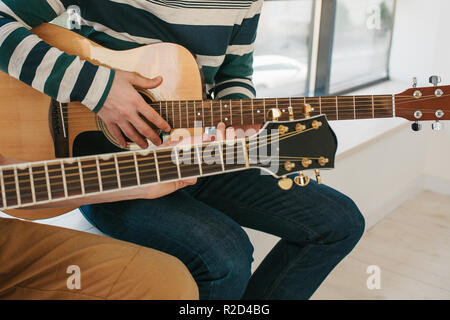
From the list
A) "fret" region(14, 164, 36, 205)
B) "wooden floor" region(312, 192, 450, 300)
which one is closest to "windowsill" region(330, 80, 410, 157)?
"wooden floor" region(312, 192, 450, 300)

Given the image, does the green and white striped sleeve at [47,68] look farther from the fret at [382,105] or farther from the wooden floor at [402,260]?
the wooden floor at [402,260]

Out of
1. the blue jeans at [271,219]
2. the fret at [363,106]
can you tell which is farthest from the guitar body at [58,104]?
the fret at [363,106]

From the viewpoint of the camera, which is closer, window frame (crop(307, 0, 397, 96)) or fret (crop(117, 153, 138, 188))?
fret (crop(117, 153, 138, 188))

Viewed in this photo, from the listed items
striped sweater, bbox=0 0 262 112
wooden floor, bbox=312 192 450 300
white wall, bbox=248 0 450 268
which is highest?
striped sweater, bbox=0 0 262 112

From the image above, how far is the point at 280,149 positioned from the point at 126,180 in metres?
0.29

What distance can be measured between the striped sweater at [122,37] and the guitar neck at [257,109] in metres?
0.17

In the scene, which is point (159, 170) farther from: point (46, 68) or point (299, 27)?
point (299, 27)

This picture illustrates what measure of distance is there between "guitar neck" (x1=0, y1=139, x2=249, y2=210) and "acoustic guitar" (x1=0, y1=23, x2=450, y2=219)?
0.58 ft

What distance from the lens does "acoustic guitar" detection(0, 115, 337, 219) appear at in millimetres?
731

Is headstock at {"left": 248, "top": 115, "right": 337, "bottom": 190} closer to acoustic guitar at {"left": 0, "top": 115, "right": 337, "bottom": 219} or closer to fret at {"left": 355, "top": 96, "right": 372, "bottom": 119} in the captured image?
acoustic guitar at {"left": 0, "top": 115, "right": 337, "bottom": 219}

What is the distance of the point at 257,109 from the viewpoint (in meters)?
0.97

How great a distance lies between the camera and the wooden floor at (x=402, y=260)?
1503mm

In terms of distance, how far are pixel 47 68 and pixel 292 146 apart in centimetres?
51

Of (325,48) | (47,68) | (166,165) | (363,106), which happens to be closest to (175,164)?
(166,165)
